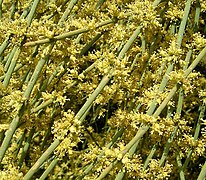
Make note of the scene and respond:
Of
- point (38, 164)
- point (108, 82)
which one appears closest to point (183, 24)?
point (108, 82)

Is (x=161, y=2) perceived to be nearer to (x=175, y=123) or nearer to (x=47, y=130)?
(x=175, y=123)

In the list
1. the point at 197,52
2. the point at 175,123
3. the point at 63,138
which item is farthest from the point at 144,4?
the point at 63,138

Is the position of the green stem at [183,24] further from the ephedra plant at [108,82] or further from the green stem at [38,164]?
the green stem at [38,164]

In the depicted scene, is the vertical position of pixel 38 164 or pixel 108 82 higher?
pixel 108 82

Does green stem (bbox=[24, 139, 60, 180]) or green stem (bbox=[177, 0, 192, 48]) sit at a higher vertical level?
green stem (bbox=[177, 0, 192, 48])

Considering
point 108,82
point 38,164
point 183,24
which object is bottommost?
point 38,164

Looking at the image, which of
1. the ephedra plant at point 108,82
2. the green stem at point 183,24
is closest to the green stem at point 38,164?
the ephedra plant at point 108,82

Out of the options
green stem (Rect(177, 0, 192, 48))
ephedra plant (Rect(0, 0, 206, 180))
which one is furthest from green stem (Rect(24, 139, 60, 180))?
green stem (Rect(177, 0, 192, 48))

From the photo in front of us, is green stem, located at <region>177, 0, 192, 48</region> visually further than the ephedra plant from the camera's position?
Yes

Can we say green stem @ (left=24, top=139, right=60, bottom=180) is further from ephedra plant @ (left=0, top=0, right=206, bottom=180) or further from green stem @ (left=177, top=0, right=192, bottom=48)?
green stem @ (left=177, top=0, right=192, bottom=48)

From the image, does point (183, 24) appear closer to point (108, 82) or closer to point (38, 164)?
point (108, 82)

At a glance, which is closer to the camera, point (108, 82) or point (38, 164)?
point (38, 164)
